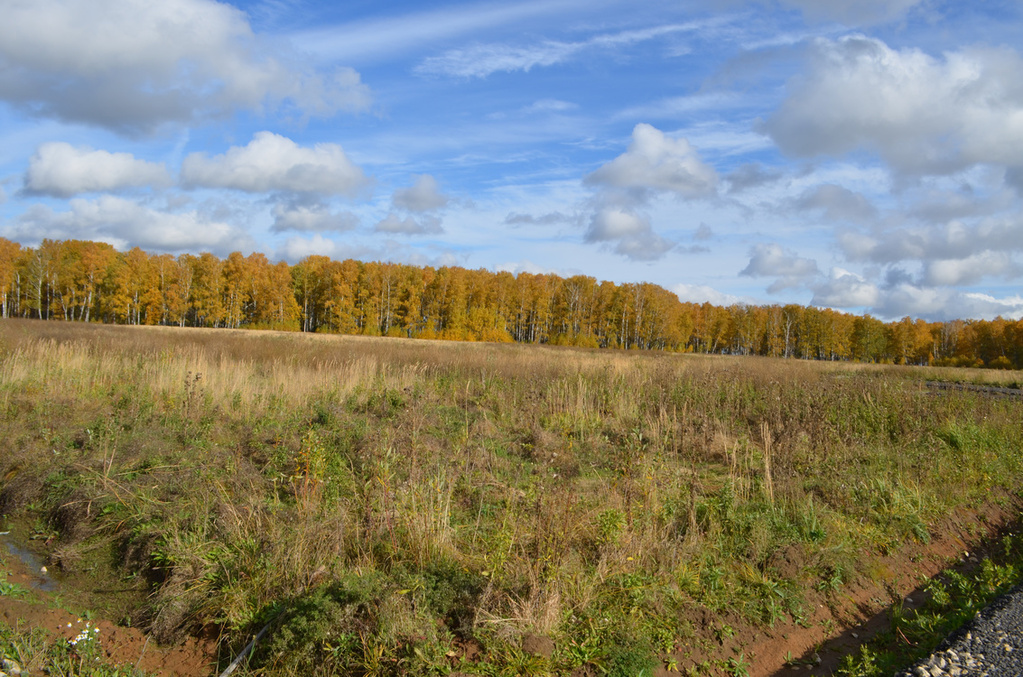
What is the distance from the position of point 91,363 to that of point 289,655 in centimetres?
1126

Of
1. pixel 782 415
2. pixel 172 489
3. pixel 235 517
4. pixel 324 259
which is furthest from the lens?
pixel 324 259

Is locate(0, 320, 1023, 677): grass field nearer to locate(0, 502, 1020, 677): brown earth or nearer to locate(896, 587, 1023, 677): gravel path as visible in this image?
locate(0, 502, 1020, 677): brown earth

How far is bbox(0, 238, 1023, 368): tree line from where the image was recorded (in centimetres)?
6612

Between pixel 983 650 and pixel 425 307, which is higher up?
pixel 425 307

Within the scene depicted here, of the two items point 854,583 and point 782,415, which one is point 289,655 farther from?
point 782,415

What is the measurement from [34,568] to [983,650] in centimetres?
821

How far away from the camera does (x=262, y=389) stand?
434 inches

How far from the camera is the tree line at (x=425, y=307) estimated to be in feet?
217

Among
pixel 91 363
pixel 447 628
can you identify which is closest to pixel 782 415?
pixel 447 628

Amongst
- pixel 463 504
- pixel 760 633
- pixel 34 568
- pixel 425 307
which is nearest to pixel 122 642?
pixel 34 568

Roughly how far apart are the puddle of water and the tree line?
2394 inches

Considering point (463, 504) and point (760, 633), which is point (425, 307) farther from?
point (760, 633)

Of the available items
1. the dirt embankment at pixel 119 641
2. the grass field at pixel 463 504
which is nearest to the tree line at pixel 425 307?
the grass field at pixel 463 504

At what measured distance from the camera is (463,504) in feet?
20.9
